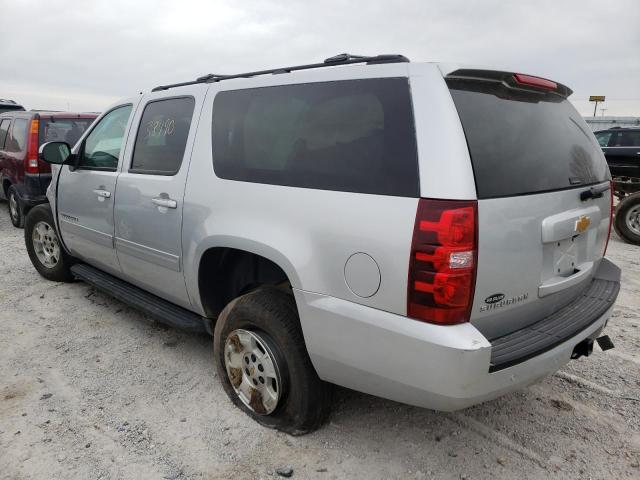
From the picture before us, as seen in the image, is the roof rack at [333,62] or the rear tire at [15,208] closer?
the roof rack at [333,62]

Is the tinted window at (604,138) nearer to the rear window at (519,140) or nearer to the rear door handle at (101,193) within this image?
the rear window at (519,140)

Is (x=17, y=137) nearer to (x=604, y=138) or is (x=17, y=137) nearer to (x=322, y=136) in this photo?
(x=322, y=136)

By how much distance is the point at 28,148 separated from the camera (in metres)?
6.83

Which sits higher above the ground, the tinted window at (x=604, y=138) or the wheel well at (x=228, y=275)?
the tinted window at (x=604, y=138)

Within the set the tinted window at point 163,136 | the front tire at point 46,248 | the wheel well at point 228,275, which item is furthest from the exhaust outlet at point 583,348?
the front tire at point 46,248

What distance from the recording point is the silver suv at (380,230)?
1.86 meters

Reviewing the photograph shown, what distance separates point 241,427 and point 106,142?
2.53 metres

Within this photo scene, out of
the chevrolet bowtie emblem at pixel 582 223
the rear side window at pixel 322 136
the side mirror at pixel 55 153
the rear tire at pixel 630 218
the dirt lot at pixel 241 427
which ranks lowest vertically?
the dirt lot at pixel 241 427

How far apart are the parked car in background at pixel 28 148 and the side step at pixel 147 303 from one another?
134 inches

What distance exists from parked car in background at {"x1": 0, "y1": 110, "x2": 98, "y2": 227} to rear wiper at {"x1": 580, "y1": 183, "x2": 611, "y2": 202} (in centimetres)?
687

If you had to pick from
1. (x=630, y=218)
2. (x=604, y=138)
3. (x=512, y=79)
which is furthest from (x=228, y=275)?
(x=604, y=138)

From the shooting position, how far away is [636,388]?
3045mm

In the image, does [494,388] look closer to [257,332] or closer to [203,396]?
[257,332]

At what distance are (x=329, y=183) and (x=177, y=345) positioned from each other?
212 cm
